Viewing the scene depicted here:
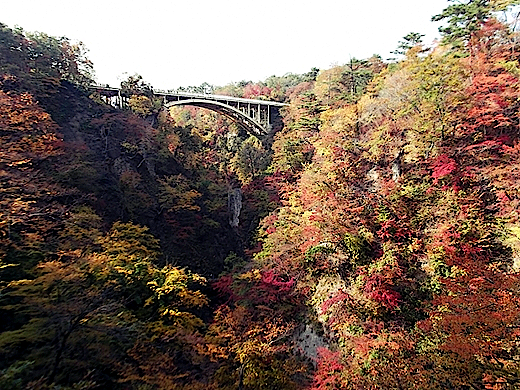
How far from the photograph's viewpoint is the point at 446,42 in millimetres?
16453

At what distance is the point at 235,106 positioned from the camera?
2778 cm

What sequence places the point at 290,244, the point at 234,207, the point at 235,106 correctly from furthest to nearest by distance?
the point at 235,106 < the point at 234,207 < the point at 290,244

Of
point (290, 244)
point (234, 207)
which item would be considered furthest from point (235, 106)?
point (290, 244)

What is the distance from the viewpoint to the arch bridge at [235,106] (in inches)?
907

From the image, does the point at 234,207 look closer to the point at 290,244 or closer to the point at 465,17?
the point at 290,244

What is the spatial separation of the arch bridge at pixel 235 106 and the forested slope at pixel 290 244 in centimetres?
374

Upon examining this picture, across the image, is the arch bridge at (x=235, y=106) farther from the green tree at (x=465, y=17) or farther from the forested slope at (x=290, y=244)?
the green tree at (x=465, y=17)

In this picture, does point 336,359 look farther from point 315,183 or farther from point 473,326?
point 315,183

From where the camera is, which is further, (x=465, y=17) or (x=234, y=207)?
(x=234, y=207)

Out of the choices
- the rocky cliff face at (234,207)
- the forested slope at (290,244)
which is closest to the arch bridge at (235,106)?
the forested slope at (290,244)

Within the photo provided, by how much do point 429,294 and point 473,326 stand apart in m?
4.17

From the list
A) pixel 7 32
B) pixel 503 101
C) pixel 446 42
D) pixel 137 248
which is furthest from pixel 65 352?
pixel 446 42

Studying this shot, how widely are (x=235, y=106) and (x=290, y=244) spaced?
1676 centimetres

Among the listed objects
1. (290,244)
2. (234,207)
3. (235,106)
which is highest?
(235,106)
